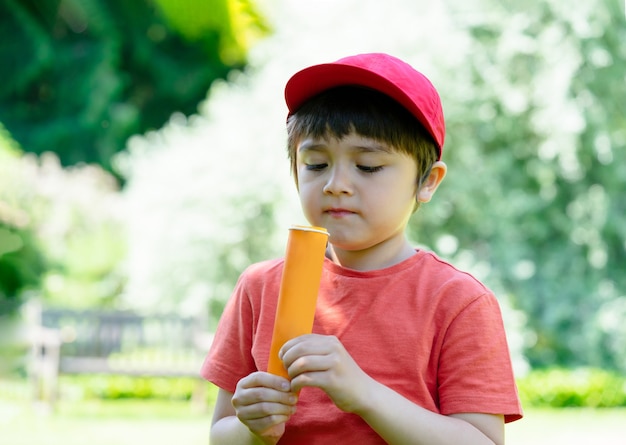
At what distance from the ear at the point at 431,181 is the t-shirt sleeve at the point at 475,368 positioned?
0.26 metres

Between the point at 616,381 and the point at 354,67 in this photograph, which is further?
the point at 616,381

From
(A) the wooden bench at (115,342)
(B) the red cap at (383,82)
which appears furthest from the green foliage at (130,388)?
(B) the red cap at (383,82)

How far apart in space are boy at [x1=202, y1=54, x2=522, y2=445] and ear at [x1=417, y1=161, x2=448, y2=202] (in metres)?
0.02

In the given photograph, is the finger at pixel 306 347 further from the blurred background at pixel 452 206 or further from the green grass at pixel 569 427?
the blurred background at pixel 452 206

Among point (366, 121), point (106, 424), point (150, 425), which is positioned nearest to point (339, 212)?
point (366, 121)

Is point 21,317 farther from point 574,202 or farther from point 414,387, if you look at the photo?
point 414,387

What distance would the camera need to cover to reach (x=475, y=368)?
66.9 inches

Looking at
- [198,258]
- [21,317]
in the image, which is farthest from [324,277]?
[21,317]

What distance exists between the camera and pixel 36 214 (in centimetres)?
1160

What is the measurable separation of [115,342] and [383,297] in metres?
7.33

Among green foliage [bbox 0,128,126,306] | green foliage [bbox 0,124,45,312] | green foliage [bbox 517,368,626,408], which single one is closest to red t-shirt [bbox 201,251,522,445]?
green foliage [bbox 517,368,626,408]

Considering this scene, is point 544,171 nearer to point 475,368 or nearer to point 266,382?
point 475,368

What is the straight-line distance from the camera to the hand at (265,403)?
5.14ft

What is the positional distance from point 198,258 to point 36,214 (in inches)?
160
